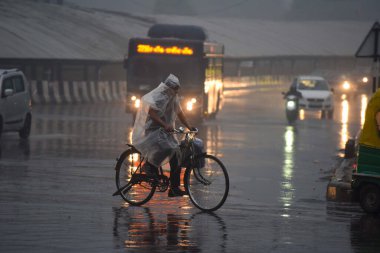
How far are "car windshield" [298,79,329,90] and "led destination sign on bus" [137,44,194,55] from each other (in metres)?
9.33

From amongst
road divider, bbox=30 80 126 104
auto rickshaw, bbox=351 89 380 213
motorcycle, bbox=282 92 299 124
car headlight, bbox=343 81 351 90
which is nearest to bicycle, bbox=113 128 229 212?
auto rickshaw, bbox=351 89 380 213

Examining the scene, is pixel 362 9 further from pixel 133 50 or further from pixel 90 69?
pixel 133 50

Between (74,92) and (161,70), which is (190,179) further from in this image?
(74,92)

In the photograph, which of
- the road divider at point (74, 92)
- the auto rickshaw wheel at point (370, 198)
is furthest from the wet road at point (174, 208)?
the road divider at point (74, 92)

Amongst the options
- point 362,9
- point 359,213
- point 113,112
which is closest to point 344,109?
point 113,112

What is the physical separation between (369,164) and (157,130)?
8.66 ft

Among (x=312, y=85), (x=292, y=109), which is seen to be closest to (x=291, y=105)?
(x=292, y=109)

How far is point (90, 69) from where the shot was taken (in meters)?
63.9

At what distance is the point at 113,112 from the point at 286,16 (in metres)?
147

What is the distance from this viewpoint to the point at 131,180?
44.7 ft

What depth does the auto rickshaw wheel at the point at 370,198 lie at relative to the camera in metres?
13.2

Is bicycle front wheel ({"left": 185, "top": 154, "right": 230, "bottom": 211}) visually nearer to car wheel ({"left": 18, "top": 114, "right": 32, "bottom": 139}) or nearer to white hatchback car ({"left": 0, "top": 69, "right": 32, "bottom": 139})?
white hatchback car ({"left": 0, "top": 69, "right": 32, "bottom": 139})

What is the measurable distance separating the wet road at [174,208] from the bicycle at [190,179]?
169 millimetres

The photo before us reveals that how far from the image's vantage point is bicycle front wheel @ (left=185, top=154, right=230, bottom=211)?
13.0m
